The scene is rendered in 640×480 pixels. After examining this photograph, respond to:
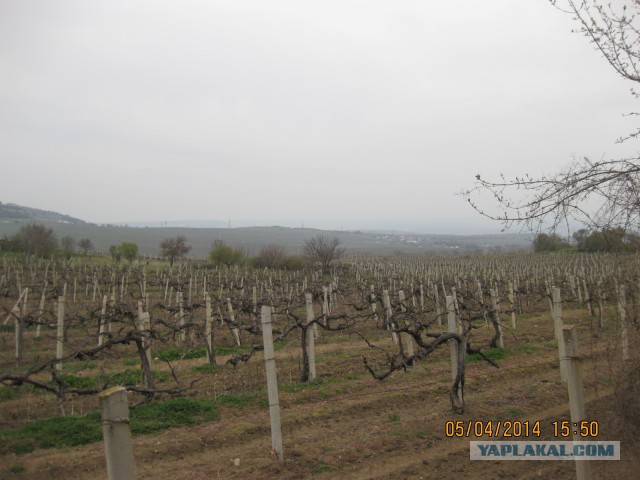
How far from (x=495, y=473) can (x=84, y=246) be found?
2329 inches

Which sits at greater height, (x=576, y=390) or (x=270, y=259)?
(x=270, y=259)

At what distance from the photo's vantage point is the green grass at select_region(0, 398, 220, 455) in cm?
574

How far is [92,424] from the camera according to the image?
645 cm

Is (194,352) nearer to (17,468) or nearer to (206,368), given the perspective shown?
(206,368)

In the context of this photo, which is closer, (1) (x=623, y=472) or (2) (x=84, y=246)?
(1) (x=623, y=472)

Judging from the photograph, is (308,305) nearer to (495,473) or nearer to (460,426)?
(460,426)

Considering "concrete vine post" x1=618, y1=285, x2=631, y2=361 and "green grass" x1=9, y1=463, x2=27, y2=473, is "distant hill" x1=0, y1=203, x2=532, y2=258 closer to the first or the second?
"concrete vine post" x1=618, y1=285, x2=631, y2=361

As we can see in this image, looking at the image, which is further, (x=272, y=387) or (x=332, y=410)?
(x=332, y=410)

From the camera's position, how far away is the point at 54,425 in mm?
6316

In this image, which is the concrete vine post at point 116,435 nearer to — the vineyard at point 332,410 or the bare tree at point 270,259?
the vineyard at point 332,410

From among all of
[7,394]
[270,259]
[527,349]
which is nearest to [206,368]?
[7,394]

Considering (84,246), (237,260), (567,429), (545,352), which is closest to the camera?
(567,429)

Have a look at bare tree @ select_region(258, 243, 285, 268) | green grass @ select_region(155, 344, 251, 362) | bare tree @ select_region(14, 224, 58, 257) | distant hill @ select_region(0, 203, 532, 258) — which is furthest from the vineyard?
distant hill @ select_region(0, 203, 532, 258)

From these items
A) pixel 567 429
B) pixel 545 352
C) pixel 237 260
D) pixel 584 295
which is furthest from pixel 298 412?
pixel 237 260
